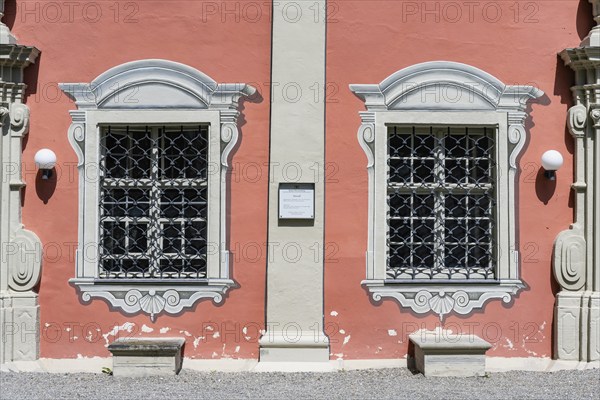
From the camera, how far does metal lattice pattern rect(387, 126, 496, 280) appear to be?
26.0 ft

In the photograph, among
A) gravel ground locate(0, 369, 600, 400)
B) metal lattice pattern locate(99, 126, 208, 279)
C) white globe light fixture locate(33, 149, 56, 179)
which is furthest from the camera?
metal lattice pattern locate(99, 126, 208, 279)

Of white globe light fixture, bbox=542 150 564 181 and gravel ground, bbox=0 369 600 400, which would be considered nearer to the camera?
gravel ground, bbox=0 369 600 400

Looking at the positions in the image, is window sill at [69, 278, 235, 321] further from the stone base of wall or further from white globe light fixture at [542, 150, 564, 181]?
white globe light fixture at [542, 150, 564, 181]

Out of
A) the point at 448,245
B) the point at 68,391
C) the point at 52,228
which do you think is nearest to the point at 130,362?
the point at 68,391

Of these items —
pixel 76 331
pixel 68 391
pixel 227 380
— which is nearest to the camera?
pixel 68 391

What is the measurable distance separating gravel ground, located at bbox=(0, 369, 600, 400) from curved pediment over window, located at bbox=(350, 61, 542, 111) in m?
2.49

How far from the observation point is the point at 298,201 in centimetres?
771

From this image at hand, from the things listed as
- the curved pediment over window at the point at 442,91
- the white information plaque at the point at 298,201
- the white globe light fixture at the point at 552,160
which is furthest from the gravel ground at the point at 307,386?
the curved pediment over window at the point at 442,91

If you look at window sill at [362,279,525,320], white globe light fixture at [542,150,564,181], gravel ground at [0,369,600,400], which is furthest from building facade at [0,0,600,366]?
gravel ground at [0,369,600,400]

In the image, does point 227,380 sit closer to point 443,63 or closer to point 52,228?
point 52,228

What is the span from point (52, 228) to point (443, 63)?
4.00 metres

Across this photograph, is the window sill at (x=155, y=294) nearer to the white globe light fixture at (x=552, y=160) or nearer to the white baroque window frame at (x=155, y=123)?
the white baroque window frame at (x=155, y=123)

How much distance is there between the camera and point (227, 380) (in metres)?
7.29

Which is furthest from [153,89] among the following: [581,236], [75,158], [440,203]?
[581,236]
